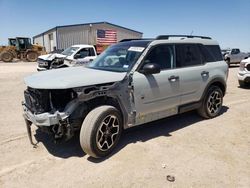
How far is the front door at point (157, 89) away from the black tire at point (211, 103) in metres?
0.97

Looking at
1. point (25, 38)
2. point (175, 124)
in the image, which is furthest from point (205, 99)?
point (25, 38)

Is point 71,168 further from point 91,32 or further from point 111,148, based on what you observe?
point 91,32

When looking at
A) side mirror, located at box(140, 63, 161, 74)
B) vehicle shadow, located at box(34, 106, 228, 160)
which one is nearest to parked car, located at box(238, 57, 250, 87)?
vehicle shadow, located at box(34, 106, 228, 160)

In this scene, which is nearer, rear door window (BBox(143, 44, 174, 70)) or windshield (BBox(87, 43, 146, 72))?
windshield (BBox(87, 43, 146, 72))

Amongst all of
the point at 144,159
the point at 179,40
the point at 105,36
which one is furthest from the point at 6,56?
the point at 144,159

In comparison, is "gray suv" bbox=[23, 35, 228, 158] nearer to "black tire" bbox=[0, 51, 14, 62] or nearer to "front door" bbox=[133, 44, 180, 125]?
"front door" bbox=[133, 44, 180, 125]

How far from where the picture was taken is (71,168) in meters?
3.52

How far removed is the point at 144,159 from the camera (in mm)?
3766

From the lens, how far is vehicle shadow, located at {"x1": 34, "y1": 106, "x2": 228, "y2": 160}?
403cm

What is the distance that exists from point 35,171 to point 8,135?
1.65 meters

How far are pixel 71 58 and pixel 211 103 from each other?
30.7 feet

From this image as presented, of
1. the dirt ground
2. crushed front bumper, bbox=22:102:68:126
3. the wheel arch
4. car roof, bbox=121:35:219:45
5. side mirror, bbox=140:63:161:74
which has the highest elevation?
car roof, bbox=121:35:219:45

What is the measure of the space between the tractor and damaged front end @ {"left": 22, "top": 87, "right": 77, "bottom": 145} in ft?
90.3

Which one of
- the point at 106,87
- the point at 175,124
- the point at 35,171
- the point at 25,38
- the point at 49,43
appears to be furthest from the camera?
the point at 49,43
